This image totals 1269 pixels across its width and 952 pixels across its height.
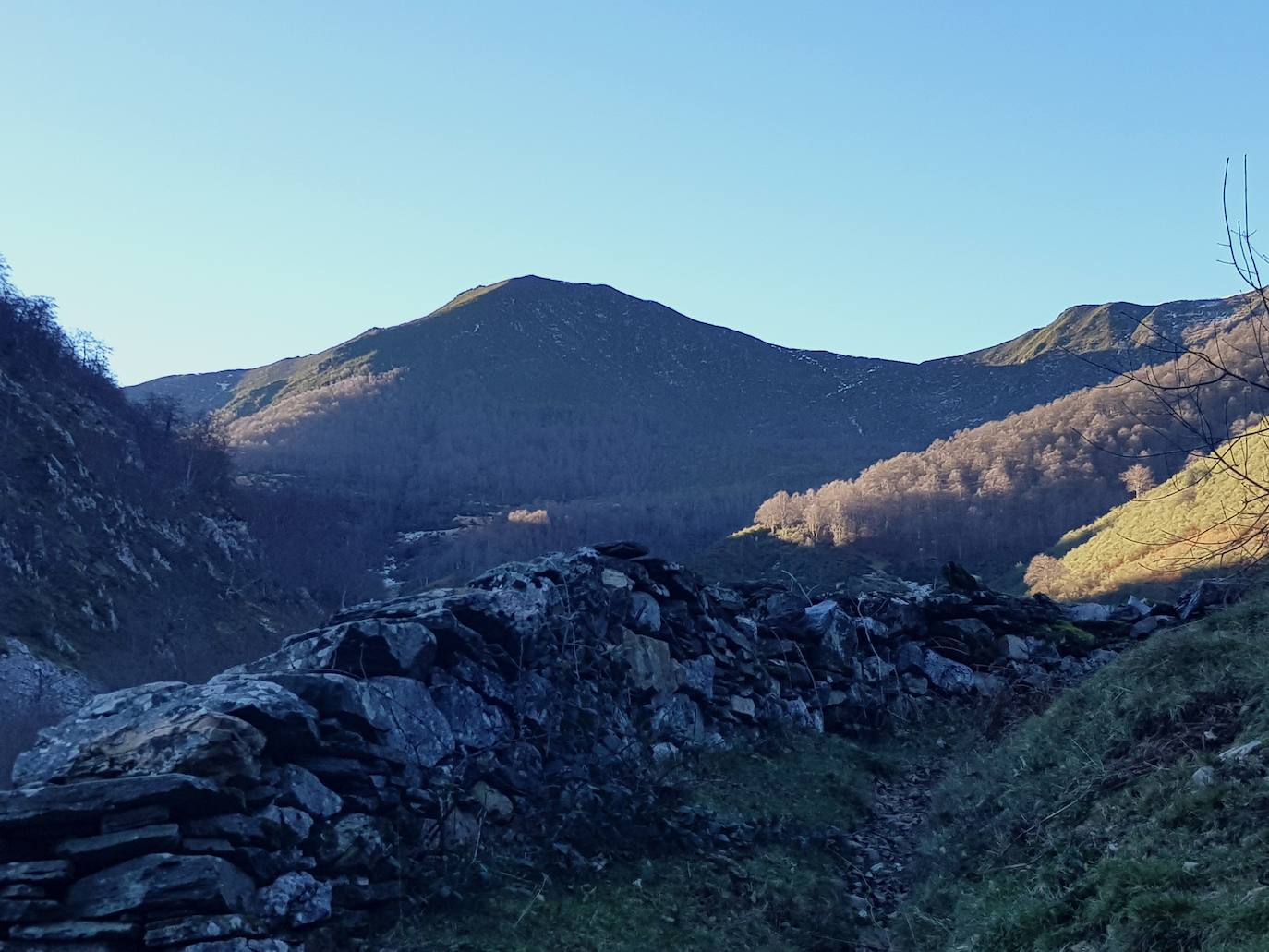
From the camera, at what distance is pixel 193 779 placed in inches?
289

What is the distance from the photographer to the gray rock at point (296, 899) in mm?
7202

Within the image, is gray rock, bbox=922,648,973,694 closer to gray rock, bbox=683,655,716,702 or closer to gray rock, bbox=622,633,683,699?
gray rock, bbox=683,655,716,702

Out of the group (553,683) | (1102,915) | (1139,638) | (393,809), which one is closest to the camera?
(1102,915)

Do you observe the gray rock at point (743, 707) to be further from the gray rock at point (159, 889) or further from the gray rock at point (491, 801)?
the gray rock at point (159, 889)

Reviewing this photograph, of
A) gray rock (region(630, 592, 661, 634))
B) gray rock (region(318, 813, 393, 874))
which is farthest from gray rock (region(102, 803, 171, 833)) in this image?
gray rock (region(630, 592, 661, 634))

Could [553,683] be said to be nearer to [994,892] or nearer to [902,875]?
[902,875]

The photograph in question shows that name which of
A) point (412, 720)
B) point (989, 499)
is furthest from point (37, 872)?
point (989, 499)

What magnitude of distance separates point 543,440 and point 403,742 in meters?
155

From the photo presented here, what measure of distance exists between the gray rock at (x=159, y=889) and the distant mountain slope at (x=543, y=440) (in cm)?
6858

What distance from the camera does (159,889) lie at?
6.77m

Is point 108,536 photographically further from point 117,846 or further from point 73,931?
point 73,931

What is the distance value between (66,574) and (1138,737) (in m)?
39.3

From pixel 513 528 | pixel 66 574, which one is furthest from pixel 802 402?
pixel 66 574

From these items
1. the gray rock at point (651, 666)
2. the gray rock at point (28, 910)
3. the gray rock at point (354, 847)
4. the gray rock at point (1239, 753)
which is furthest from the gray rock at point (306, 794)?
the gray rock at point (1239, 753)
